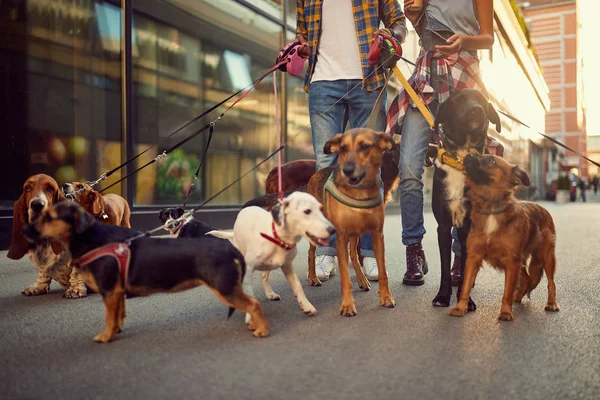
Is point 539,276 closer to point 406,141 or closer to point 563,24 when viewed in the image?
Result: point 406,141

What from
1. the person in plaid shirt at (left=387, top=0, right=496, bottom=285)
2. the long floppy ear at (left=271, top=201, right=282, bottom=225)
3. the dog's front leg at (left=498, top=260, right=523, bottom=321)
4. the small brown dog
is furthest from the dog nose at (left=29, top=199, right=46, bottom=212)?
the dog's front leg at (left=498, top=260, right=523, bottom=321)

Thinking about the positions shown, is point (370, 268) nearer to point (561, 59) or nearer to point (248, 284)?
point (248, 284)

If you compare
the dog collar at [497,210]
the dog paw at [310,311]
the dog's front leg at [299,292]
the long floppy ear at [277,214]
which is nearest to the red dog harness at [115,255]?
the long floppy ear at [277,214]

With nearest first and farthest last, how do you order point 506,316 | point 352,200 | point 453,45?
1. point 506,316
2. point 352,200
3. point 453,45

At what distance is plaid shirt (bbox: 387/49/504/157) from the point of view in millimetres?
3938

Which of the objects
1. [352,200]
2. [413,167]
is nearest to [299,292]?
[352,200]

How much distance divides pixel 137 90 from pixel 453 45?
538cm

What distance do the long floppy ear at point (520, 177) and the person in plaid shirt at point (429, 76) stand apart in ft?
3.59

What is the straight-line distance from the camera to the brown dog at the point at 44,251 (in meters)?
3.62

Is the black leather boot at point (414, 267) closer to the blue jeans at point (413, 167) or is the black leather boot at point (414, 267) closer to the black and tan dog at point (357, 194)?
the blue jeans at point (413, 167)

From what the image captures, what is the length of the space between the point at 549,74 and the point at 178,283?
66144mm

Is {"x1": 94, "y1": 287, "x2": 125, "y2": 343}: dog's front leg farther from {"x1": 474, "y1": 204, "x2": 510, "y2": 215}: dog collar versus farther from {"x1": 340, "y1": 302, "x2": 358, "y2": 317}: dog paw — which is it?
{"x1": 474, "y1": 204, "x2": 510, "y2": 215}: dog collar

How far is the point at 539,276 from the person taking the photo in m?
3.50

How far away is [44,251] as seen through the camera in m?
3.70
